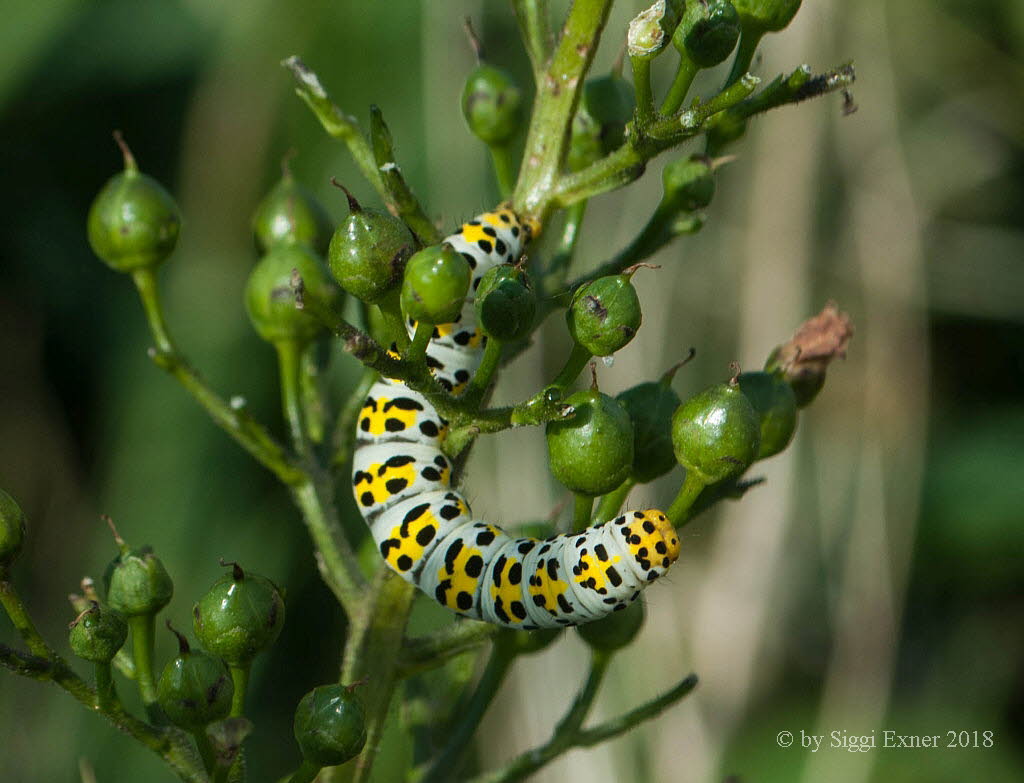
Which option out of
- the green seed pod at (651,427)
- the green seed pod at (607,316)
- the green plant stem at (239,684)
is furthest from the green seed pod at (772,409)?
the green plant stem at (239,684)

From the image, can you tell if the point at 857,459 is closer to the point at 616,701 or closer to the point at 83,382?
the point at 616,701

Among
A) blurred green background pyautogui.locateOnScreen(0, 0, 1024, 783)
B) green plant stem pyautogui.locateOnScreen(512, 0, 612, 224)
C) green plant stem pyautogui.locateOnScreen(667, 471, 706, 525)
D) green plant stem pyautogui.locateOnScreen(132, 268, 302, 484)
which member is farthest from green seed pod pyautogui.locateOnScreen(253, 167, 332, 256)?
blurred green background pyautogui.locateOnScreen(0, 0, 1024, 783)

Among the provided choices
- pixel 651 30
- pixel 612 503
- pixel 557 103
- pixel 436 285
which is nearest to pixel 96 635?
pixel 436 285

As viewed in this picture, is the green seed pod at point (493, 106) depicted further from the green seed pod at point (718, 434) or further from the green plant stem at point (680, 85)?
the green seed pod at point (718, 434)

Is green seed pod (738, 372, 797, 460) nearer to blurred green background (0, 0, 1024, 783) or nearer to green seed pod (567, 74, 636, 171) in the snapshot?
green seed pod (567, 74, 636, 171)

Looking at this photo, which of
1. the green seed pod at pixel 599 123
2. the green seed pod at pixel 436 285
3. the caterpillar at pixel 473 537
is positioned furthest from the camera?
the green seed pod at pixel 599 123

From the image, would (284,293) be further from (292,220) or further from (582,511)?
(582,511)

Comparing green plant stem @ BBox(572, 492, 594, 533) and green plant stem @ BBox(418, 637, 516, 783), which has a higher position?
green plant stem @ BBox(572, 492, 594, 533)
